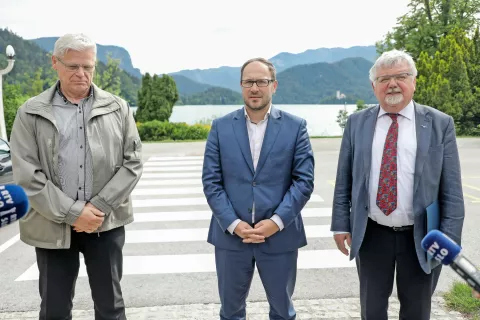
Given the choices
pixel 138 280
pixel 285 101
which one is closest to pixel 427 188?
pixel 138 280

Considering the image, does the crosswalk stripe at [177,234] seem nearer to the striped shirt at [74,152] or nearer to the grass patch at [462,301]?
the grass patch at [462,301]

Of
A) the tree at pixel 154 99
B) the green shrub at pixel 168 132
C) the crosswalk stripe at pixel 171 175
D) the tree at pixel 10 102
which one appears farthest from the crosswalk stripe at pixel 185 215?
the tree at pixel 154 99

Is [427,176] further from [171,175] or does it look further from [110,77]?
[110,77]

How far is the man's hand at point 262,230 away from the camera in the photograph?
106 inches

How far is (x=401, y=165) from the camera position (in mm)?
2592

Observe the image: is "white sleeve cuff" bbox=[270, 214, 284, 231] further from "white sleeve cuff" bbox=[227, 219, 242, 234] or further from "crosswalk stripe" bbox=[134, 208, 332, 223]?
"crosswalk stripe" bbox=[134, 208, 332, 223]

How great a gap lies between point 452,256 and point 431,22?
32.5 m

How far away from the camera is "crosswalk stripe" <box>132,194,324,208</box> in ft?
26.3

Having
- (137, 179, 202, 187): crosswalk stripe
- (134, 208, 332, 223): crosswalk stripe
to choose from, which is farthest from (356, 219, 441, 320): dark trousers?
(137, 179, 202, 187): crosswalk stripe

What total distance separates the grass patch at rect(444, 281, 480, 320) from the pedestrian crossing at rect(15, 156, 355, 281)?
122cm

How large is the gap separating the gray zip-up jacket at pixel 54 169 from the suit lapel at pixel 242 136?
0.74 meters

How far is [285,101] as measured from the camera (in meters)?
110

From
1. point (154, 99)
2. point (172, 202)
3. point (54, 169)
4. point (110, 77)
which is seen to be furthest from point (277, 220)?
point (110, 77)

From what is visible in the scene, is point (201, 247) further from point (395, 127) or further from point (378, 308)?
point (395, 127)
